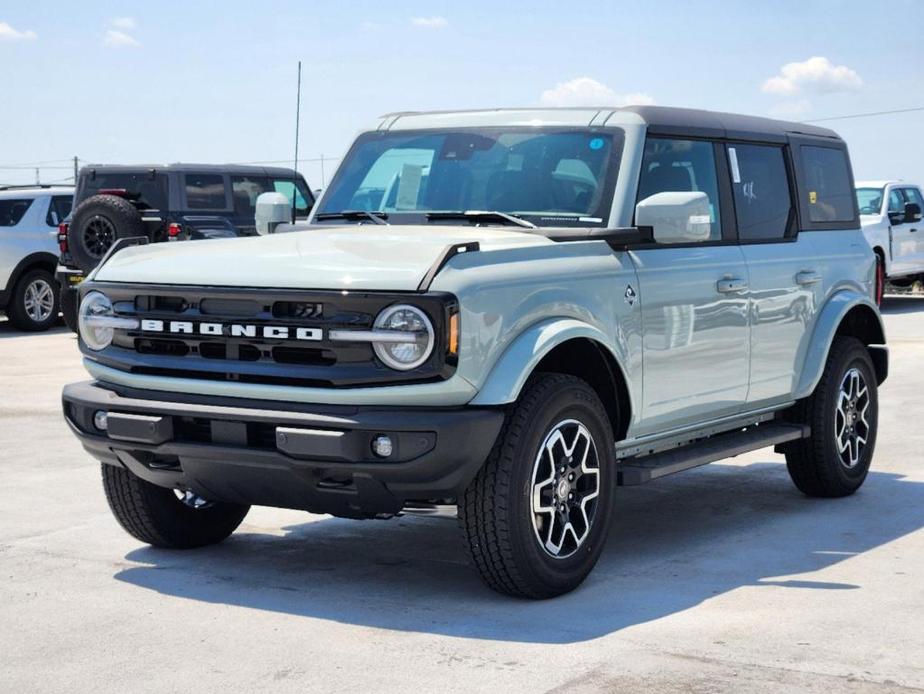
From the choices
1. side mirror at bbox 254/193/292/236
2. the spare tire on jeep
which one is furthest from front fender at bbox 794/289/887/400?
the spare tire on jeep

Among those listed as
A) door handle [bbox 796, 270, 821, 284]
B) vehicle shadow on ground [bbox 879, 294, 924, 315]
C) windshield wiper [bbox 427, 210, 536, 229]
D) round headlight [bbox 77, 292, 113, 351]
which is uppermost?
windshield wiper [bbox 427, 210, 536, 229]

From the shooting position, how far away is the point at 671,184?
23.7 feet

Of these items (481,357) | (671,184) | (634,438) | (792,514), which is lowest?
(792,514)

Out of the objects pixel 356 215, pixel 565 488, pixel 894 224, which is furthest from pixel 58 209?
pixel 565 488

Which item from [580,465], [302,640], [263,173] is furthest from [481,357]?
[263,173]

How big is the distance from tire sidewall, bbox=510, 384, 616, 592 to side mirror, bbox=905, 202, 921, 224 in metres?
18.3

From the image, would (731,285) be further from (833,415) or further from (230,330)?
(230,330)

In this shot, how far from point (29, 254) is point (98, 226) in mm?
3221

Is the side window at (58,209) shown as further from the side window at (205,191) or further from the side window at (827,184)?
the side window at (827,184)

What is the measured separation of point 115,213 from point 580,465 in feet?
39.1

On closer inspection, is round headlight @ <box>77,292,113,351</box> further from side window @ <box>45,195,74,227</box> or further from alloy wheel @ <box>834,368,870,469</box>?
side window @ <box>45,195,74,227</box>

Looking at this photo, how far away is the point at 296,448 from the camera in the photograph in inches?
221

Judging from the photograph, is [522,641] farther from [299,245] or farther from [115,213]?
[115,213]

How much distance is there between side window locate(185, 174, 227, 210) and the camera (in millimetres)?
19078
